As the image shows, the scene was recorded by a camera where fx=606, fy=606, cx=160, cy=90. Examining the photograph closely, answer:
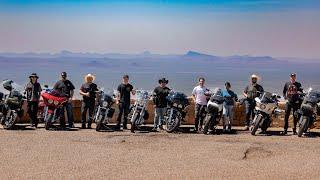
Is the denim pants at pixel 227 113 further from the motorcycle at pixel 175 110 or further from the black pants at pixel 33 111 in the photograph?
the black pants at pixel 33 111

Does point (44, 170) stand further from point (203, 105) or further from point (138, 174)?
point (203, 105)

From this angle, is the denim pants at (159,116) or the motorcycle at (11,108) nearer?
the motorcycle at (11,108)

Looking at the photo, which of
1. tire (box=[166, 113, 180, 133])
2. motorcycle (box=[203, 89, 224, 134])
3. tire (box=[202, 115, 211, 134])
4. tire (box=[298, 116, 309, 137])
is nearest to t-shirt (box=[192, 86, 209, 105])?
motorcycle (box=[203, 89, 224, 134])

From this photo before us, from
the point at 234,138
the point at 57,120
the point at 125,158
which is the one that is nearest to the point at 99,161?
the point at 125,158

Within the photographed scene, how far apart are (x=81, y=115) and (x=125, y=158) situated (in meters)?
5.82

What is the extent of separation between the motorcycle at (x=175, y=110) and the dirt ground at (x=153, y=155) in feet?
1.82

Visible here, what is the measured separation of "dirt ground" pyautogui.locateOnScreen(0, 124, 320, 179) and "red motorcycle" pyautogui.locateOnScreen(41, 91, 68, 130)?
1.76 feet

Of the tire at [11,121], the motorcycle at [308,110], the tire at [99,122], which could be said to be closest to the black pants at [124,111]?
the tire at [99,122]

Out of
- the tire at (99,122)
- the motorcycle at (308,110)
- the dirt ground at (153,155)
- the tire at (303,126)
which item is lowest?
the dirt ground at (153,155)

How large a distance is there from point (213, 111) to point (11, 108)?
5483 millimetres

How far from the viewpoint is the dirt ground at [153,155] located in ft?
35.6

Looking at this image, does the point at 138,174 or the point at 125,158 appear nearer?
the point at 138,174

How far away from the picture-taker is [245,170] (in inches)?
441

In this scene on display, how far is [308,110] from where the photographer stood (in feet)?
51.7
